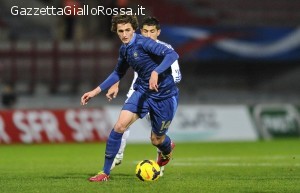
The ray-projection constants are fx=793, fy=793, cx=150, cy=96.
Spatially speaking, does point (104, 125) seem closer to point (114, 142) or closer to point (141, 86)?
point (141, 86)

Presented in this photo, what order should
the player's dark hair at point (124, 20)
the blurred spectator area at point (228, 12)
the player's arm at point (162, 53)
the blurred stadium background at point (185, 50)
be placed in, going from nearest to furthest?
the player's arm at point (162, 53)
the player's dark hair at point (124, 20)
the blurred stadium background at point (185, 50)
the blurred spectator area at point (228, 12)

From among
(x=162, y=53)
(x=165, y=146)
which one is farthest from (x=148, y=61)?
(x=165, y=146)

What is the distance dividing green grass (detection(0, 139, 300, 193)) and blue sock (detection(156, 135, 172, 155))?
1.17 ft

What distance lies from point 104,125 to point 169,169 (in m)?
9.56

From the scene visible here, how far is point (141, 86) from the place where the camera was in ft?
34.2

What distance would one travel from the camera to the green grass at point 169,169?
30.4 feet

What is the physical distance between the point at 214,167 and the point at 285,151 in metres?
5.32

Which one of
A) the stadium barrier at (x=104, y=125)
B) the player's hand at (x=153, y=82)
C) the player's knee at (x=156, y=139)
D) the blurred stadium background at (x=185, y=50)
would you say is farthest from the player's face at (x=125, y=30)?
the blurred stadium background at (x=185, y=50)

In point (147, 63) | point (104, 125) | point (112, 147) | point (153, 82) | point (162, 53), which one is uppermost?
point (162, 53)

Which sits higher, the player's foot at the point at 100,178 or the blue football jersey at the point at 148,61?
the blue football jersey at the point at 148,61

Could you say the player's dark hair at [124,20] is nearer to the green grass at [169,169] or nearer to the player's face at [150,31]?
the player's face at [150,31]

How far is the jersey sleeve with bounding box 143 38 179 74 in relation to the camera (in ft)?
32.1

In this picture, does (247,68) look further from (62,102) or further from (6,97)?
(6,97)

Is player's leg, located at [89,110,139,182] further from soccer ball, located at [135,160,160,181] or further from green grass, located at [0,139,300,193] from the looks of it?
soccer ball, located at [135,160,160,181]
